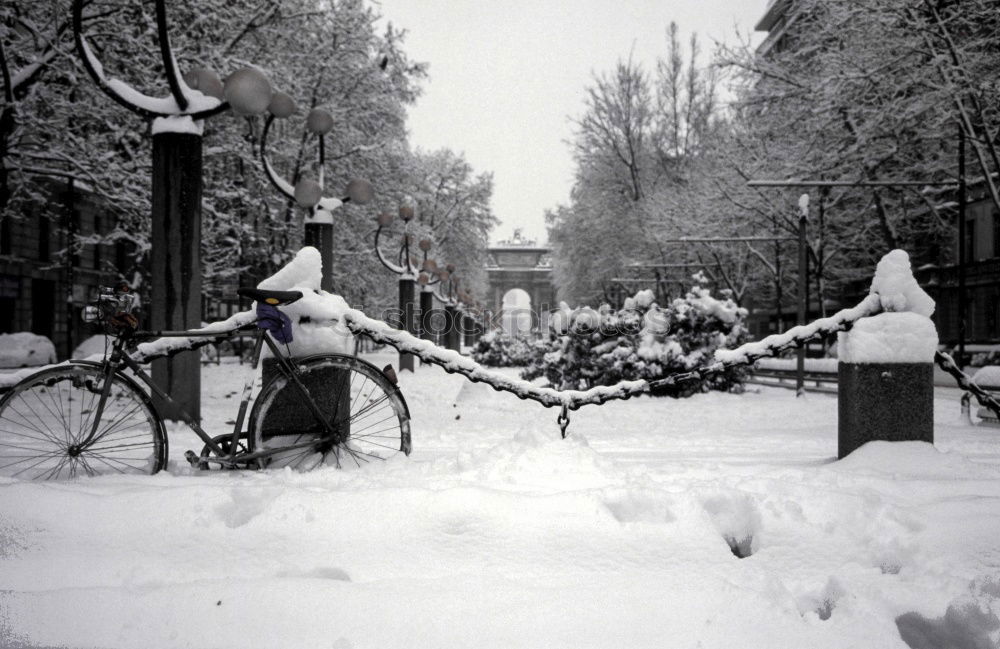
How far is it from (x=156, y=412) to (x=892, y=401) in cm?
468

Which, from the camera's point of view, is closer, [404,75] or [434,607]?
[434,607]

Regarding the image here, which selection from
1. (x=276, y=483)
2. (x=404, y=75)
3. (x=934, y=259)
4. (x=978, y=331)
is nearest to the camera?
(x=276, y=483)

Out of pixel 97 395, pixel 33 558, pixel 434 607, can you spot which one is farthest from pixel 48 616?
pixel 97 395

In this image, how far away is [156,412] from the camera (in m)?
3.79

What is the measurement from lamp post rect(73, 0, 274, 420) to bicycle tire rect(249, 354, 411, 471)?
112 inches

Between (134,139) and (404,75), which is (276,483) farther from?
(404,75)

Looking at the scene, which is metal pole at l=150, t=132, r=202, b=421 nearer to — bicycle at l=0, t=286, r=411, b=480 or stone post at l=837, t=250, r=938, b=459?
bicycle at l=0, t=286, r=411, b=480

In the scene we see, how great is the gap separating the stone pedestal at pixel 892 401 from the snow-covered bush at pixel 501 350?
23.8 meters

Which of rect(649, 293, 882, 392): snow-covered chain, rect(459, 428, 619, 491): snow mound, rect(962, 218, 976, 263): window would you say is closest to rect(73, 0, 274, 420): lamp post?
rect(459, 428, 619, 491): snow mound

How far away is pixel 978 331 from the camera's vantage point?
31.1 metres

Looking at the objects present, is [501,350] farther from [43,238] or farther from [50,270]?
[43,238]

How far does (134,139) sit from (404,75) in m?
12.1

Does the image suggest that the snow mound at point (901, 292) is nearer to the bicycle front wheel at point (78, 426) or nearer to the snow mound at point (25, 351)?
the bicycle front wheel at point (78, 426)

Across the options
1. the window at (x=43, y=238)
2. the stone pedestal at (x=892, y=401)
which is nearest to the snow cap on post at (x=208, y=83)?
the stone pedestal at (x=892, y=401)
